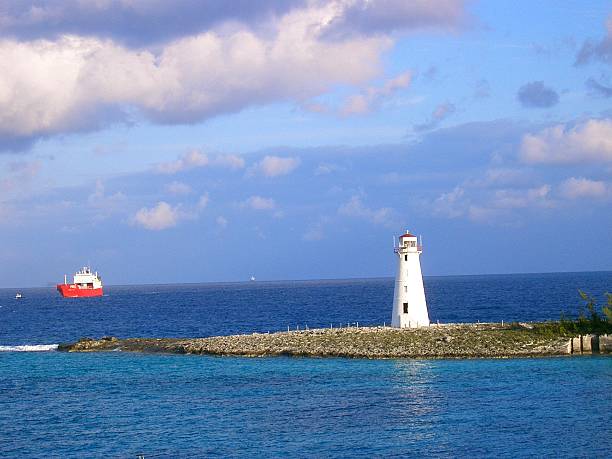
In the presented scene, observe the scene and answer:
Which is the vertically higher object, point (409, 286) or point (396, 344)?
point (409, 286)

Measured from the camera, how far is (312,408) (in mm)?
45938

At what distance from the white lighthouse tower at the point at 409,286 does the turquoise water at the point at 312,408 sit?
1209cm

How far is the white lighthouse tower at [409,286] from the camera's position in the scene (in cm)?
7194

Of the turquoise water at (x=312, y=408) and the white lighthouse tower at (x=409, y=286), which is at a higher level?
the white lighthouse tower at (x=409, y=286)

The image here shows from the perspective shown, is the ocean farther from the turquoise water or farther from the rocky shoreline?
the rocky shoreline

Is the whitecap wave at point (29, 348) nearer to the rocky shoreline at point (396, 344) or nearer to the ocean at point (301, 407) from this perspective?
the rocky shoreline at point (396, 344)

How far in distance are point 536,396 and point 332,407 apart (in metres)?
Answer: 12.3

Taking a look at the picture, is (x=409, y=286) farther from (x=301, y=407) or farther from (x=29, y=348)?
(x=29, y=348)

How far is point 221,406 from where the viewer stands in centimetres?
4747

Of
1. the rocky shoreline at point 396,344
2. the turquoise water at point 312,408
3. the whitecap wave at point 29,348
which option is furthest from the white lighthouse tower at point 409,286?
the whitecap wave at point 29,348

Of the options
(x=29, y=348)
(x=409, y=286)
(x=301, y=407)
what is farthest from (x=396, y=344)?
(x=29, y=348)

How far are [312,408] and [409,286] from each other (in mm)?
28004

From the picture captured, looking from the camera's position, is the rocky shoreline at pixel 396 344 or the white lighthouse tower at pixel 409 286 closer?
the rocky shoreline at pixel 396 344

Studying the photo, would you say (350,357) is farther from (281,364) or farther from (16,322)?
(16,322)
